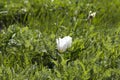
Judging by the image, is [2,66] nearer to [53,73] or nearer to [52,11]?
[53,73]

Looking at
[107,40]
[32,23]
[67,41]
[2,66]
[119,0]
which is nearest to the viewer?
[2,66]

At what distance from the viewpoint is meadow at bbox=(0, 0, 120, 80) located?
6.67 feet

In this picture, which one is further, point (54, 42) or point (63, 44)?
point (54, 42)

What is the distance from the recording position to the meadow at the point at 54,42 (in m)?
2.03

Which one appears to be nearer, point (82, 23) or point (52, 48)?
point (52, 48)

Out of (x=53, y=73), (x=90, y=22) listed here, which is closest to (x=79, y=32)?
(x=90, y=22)

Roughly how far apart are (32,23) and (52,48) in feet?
1.89

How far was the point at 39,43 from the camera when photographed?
2.27m

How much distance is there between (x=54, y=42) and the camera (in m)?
2.32

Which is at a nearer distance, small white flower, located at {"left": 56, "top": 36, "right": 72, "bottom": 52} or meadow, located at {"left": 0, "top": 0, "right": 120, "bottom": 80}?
meadow, located at {"left": 0, "top": 0, "right": 120, "bottom": 80}

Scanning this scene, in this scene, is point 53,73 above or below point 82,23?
below

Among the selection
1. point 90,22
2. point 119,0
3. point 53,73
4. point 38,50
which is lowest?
point 53,73

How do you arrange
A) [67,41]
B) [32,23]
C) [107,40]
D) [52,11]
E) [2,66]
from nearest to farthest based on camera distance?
[2,66] → [67,41] → [107,40] → [32,23] → [52,11]

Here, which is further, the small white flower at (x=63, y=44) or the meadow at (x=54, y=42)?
the small white flower at (x=63, y=44)
